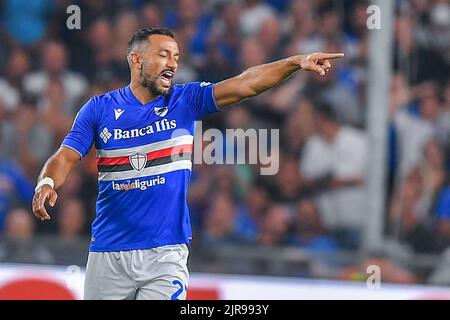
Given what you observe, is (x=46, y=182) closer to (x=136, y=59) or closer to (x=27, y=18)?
(x=136, y=59)

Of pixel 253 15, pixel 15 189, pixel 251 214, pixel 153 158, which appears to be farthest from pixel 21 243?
pixel 153 158

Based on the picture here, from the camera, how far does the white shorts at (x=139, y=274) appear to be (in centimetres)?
581

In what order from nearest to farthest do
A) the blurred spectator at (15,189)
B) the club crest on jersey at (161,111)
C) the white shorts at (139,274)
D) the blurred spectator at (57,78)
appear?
the white shorts at (139,274)
the club crest on jersey at (161,111)
the blurred spectator at (15,189)
the blurred spectator at (57,78)

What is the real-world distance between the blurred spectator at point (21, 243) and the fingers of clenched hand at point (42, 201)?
11.1 feet

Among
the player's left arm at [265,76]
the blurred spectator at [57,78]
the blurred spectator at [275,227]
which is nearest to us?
the player's left arm at [265,76]

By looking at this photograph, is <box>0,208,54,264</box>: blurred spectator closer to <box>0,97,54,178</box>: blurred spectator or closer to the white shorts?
<box>0,97,54,178</box>: blurred spectator

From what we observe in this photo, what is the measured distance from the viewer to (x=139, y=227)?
5922mm

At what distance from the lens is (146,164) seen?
597 centimetres

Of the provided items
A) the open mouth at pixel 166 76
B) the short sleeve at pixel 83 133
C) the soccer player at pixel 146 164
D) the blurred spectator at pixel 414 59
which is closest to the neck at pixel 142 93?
the soccer player at pixel 146 164

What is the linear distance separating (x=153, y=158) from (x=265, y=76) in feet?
2.40

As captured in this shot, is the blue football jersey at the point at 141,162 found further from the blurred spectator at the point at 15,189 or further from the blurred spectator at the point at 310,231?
the blurred spectator at the point at 15,189

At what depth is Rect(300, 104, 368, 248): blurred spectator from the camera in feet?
28.7
